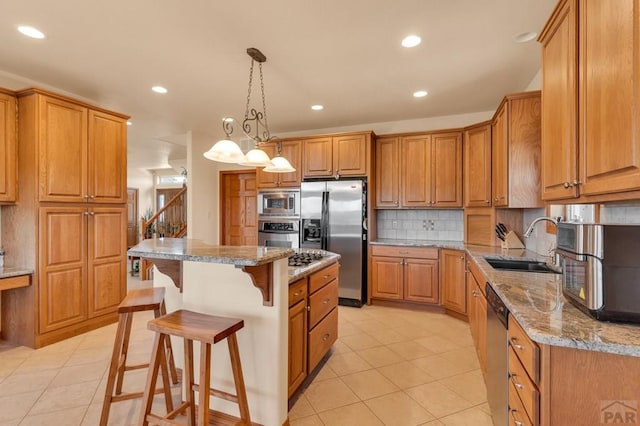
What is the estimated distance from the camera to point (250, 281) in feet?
5.77

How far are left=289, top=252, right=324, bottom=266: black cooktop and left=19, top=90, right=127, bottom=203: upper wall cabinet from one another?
2371mm

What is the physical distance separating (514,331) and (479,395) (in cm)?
115

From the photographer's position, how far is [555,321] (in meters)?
1.15

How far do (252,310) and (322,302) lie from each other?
2.72 feet

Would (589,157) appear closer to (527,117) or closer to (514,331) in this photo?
(514,331)

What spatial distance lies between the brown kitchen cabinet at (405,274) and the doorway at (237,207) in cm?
259

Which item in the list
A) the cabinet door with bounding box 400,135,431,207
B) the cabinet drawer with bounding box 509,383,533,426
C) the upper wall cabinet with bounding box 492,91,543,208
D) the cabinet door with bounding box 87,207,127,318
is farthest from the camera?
the cabinet door with bounding box 400,135,431,207

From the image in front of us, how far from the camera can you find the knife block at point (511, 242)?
10.7ft

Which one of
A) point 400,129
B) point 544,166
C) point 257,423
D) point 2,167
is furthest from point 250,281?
point 400,129

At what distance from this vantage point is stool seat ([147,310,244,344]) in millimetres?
1412

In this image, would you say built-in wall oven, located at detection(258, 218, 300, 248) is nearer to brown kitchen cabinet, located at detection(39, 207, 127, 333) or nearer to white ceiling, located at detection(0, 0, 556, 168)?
white ceiling, located at detection(0, 0, 556, 168)

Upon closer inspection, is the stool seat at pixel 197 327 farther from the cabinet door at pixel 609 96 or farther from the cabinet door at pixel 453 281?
the cabinet door at pixel 453 281

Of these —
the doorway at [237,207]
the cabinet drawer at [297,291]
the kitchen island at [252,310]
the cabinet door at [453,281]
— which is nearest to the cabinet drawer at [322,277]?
the cabinet drawer at [297,291]

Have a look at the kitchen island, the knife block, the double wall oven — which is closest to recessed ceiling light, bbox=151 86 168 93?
the double wall oven
